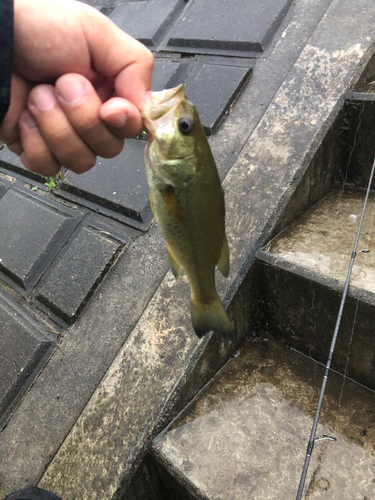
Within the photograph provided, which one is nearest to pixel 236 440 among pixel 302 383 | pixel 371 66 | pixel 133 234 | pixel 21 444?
pixel 302 383

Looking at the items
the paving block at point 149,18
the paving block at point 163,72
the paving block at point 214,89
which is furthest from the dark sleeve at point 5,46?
the paving block at point 149,18

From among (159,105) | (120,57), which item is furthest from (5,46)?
(159,105)

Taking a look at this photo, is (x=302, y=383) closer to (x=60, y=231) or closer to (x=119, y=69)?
(x=119, y=69)

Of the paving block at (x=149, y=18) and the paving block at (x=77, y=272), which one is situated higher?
the paving block at (x=149, y=18)

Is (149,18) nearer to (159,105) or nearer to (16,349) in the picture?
(159,105)

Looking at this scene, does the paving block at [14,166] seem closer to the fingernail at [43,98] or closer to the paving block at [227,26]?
the paving block at [227,26]

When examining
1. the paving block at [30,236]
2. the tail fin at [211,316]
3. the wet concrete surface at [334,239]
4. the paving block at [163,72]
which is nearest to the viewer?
the tail fin at [211,316]

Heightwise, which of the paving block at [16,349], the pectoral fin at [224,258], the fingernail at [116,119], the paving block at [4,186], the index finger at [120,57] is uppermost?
the index finger at [120,57]

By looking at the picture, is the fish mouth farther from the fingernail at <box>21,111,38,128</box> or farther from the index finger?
the fingernail at <box>21,111,38,128</box>
